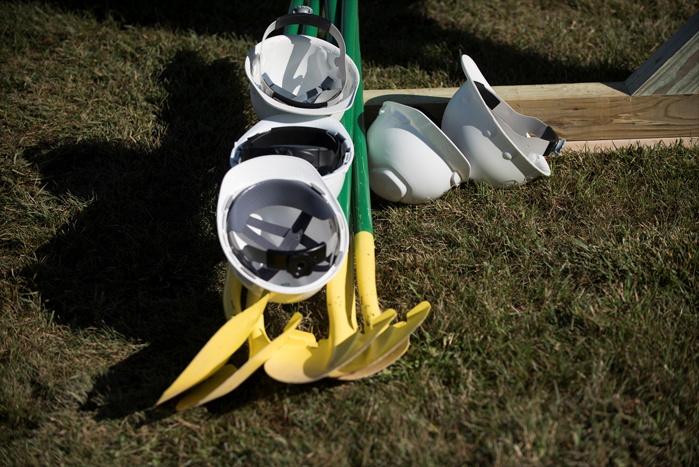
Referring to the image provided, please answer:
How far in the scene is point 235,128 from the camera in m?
2.51

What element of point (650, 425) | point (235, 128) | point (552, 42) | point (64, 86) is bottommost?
point (64, 86)

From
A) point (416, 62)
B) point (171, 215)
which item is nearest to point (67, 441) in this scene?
point (171, 215)

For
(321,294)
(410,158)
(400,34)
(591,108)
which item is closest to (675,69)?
(591,108)

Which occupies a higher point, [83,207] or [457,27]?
[457,27]

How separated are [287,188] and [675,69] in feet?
6.26

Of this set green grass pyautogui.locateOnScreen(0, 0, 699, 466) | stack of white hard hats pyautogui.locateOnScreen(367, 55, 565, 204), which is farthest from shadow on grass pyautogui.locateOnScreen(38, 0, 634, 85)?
stack of white hard hats pyautogui.locateOnScreen(367, 55, 565, 204)

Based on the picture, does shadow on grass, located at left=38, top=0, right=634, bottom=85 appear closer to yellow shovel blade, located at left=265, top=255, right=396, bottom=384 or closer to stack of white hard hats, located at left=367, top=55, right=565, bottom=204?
stack of white hard hats, located at left=367, top=55, right=565, bottom=204

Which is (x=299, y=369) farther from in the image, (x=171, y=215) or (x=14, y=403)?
(x=171, y=215)

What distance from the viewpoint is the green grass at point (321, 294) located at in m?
1.35

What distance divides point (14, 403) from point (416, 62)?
2508 mm

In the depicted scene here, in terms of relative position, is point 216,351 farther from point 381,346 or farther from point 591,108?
point 591,108

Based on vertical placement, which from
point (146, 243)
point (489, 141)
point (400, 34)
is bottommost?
point (146, 243)

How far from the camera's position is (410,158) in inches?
74.2

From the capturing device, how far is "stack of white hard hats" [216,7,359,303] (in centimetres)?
131
